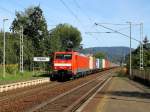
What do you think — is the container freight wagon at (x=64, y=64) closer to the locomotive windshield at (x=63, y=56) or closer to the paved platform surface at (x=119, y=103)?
the locomotive windshield at (x=63, y=56)

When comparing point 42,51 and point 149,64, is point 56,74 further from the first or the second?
point 42,51

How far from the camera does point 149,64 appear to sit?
6731 centimetres

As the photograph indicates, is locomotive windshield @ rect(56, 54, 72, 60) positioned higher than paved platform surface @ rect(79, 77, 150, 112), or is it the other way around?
locomotive windshield @ rect(56, 54, 72, 60)

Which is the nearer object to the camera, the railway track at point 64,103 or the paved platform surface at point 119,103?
the paved platform surface at point 119,103

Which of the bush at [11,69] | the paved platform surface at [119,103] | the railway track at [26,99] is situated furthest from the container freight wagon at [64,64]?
the paved platform surface at [119,103]

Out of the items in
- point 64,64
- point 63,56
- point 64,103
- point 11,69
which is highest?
point 63,56

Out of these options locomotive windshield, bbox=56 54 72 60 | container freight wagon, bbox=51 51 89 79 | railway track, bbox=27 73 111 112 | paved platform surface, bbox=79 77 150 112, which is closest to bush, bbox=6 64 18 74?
container freight wagon, bbox=51 51 89 79

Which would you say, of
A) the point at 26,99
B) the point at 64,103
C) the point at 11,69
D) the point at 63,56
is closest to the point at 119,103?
the point at 64,103

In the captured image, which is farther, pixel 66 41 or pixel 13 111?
pixel 66 41

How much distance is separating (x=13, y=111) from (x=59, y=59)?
35.3 meters

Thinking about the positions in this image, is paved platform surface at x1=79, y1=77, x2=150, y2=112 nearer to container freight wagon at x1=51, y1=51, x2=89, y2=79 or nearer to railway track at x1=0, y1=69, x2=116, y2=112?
A: railway track at x1=0, y1=69, x2=116, y2=112

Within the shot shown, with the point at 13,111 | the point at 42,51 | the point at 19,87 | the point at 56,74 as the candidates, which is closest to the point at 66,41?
the point at 42,51

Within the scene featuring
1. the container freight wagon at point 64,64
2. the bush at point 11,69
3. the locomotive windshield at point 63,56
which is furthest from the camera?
the bush at point 11,69

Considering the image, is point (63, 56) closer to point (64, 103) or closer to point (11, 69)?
point (11, 69)
